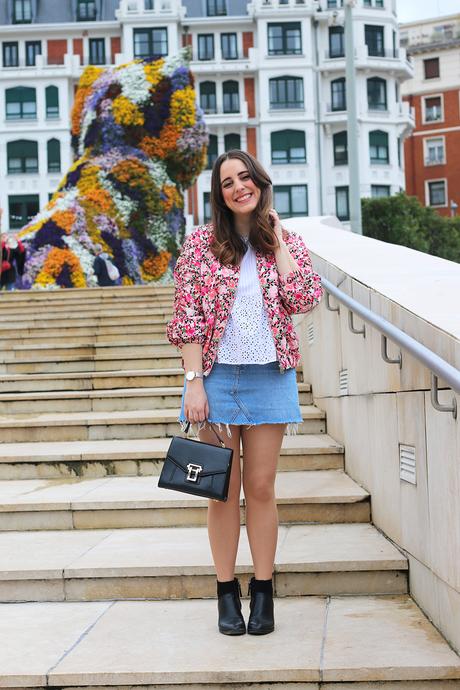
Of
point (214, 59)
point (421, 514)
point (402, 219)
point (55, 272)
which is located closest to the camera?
point (421, 514)

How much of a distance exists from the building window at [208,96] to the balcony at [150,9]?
379 cm

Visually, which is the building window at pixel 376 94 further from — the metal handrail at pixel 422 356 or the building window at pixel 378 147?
the metal handrail at pixel 422 356

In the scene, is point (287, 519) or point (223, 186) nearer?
point (223, 186)

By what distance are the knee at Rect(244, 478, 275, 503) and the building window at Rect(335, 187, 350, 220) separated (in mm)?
50225

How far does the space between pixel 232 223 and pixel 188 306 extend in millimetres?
380

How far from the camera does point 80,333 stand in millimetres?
9898

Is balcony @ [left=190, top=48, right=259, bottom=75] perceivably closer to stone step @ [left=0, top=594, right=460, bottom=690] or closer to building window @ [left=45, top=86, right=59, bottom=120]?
building window @ [left=45, top=86, right=59, bottom=120]

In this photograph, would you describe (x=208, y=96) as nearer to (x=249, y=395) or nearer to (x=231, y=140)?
(x=231, y=140)

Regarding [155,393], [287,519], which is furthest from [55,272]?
[287,519]

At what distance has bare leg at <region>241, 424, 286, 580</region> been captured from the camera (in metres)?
3.79

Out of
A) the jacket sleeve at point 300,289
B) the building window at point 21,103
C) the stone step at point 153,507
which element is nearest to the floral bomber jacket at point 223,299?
the jacket sleeve at point 300,289

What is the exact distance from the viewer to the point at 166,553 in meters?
4.62

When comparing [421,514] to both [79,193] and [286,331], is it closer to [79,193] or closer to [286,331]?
[286,331]

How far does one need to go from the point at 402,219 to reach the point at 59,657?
44.0 metres
